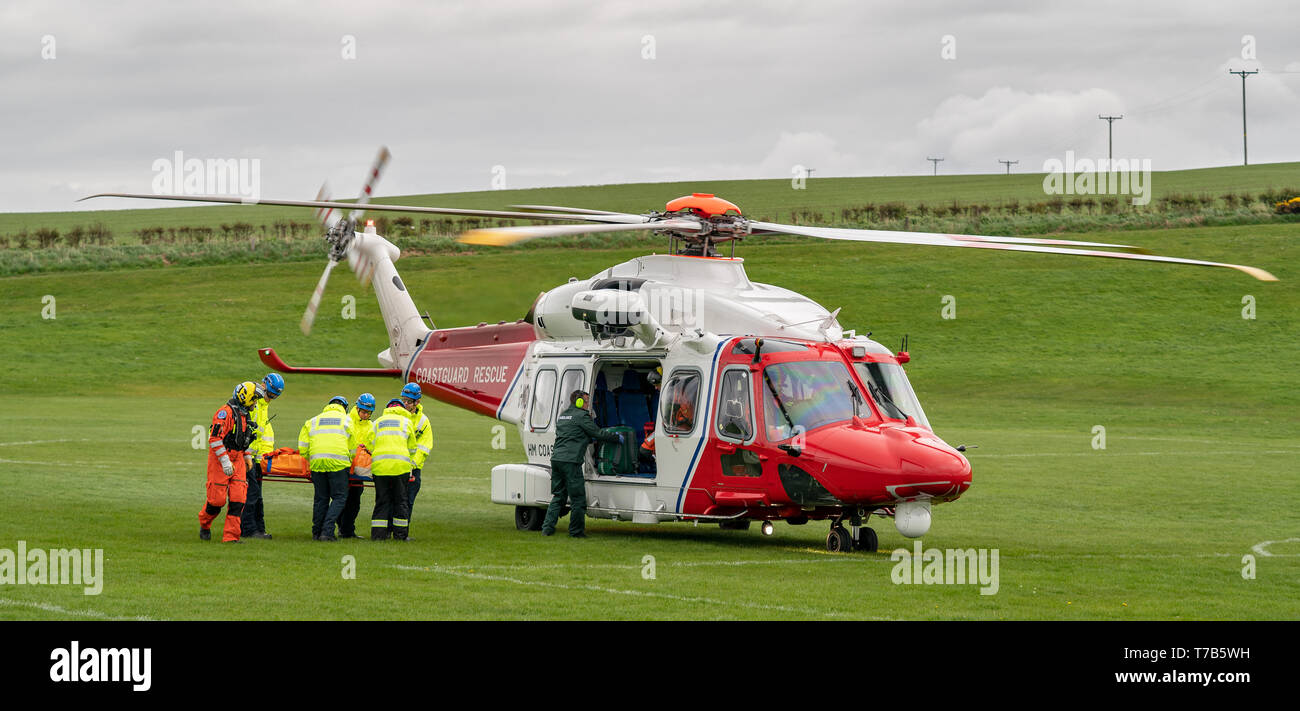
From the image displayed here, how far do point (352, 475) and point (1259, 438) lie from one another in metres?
24.6

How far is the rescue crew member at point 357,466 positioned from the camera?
17250mm

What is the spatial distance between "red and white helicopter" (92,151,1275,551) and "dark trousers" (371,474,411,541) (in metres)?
2.00

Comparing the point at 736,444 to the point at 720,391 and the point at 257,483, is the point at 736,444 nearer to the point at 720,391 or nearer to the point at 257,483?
the point at 720,391

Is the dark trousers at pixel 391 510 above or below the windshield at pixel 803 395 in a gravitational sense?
below

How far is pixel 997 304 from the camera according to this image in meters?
53.7

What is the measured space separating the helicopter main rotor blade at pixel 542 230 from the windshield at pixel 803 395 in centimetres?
210

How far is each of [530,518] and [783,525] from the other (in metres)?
3.70

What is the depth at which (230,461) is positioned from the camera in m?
16.1

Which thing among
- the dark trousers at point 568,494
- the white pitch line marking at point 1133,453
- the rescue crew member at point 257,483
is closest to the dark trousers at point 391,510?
the rescue crew member at point 257,483

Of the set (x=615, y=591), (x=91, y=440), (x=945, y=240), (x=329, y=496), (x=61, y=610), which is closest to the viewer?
(x=61, y=610)

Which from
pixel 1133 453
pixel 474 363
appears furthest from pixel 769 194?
pixel 474 363

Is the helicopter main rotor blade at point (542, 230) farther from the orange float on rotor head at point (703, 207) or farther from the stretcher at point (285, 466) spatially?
the stretcher at point (285, 466)
